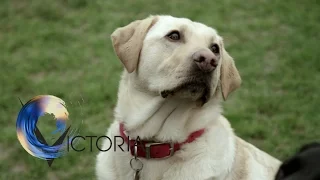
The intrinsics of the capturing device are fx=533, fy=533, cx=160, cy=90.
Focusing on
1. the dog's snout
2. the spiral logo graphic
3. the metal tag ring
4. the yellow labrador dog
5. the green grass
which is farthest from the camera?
the green grass

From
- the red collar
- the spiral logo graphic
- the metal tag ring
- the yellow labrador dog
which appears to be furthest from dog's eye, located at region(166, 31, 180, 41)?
the spiral logo graphic

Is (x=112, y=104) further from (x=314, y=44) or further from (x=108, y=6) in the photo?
(x=314, y=44)

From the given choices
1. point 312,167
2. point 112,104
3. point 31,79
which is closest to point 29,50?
point 31,79

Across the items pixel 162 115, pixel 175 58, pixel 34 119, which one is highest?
pixel 175 58

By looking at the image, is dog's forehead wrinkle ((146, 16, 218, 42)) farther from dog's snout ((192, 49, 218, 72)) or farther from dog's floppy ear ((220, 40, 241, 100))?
dog's snout ((192, 49, 218, 72))

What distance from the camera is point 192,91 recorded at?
312 cm

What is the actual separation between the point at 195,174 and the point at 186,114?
0.37 m

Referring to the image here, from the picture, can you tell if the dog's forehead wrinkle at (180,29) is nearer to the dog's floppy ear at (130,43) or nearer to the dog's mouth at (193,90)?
the dog's floppy ear at (130,43)

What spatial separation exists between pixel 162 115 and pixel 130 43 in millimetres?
490

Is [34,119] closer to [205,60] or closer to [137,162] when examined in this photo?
[137,162]

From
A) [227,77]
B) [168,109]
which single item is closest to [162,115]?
[168,109]

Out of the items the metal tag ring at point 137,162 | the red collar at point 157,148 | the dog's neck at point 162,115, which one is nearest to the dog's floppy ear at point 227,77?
the dog's neck at point 162,115

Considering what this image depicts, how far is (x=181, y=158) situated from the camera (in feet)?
10.7

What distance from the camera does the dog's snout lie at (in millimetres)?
3014
